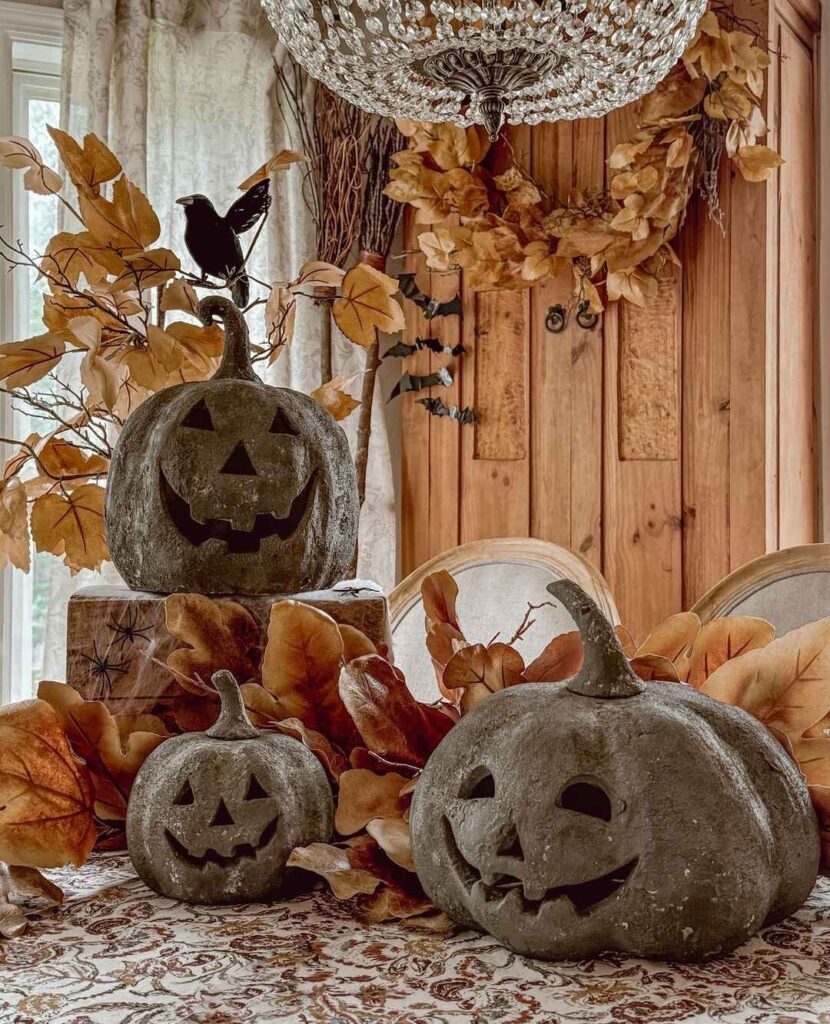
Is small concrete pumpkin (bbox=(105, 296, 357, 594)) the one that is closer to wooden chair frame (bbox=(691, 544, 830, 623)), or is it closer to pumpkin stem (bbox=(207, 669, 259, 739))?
pumpkin stem (bbox=(207, 669, 259, 739))

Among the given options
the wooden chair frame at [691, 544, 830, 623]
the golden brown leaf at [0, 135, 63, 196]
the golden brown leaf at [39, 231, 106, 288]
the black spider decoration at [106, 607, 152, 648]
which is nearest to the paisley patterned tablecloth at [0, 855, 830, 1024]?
the black spider decoration at [106, 607, 152, 648]

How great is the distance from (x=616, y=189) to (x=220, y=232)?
5.38ft

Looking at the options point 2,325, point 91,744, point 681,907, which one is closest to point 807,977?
point 681,907

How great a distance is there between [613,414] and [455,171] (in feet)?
2.20

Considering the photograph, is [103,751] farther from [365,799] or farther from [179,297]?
[179,297]

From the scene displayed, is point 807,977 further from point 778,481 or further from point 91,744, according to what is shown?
point 778,481

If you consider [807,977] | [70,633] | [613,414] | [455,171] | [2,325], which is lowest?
[807,977]

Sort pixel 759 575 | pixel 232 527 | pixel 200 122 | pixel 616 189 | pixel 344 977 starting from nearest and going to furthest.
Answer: pixel 344 977 < pixel 232 527 < pixel 759 575 < pixel 616 189 < pixel 200 122

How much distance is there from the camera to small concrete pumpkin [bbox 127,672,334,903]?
23.1 inches

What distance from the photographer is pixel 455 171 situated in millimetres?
2461

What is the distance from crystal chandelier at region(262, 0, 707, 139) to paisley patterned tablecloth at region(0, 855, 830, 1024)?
3.36 ft

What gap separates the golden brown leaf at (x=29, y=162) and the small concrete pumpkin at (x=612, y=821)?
0.56 metres

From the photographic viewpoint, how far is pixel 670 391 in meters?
2.32

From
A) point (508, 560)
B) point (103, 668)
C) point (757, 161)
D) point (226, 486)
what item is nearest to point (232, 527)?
point (226, 486)
